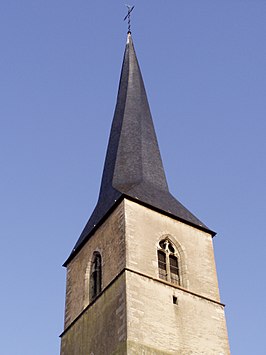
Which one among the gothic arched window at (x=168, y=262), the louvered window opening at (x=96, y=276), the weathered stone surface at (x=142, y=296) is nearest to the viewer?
the weathered stone surface at (x=142, y=296)

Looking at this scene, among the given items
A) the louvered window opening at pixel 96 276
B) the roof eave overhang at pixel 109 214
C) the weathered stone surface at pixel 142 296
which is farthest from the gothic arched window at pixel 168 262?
the louvered window opening at pixel 96 276

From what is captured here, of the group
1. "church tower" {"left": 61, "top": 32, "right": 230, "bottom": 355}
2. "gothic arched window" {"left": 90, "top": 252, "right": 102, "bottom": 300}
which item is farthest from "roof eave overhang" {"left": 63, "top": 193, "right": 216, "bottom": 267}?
"gothic arched window" {"left": 90, "top": 252, "right": 102, "bottom": 300}

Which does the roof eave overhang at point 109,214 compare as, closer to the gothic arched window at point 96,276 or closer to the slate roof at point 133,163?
the slate roof at point 133,163

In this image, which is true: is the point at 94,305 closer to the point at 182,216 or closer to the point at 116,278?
the point at 116,278

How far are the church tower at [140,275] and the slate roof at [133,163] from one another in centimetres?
4

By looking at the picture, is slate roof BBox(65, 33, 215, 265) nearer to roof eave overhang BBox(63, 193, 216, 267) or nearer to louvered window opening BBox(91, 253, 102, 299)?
roof eave overhang BBox(63, 193, 216, 267)

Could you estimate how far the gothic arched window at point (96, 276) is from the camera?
1766 cm

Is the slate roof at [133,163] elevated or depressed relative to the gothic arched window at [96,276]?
elevated

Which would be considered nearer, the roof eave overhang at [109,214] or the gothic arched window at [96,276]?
the gothic arched window at [96,276]

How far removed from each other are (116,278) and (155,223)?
90.5 inches

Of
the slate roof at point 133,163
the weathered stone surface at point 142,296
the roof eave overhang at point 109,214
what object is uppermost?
the slate roof at point 133,163

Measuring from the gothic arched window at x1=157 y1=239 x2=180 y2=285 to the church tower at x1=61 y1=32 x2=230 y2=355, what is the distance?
28 mm

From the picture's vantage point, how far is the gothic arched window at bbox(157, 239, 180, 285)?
17359 millimetres

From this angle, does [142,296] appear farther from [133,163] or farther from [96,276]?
[133,163]
